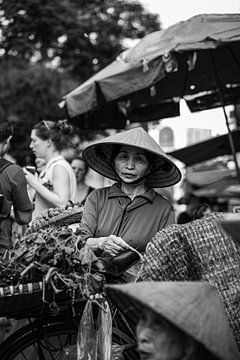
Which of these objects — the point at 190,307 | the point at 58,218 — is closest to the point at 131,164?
the point at 58,218

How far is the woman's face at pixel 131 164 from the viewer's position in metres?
4.72

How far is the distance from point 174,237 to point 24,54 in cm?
1493

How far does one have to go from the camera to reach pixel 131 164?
15.5ft

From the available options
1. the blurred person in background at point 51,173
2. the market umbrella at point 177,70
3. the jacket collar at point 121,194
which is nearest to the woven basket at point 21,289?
the jacket collar at point 121,194

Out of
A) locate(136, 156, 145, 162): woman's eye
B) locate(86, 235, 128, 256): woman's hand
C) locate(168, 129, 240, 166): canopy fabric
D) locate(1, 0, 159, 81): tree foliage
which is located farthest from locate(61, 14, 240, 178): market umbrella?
locate(1, 0, 159, 81): tree foliage

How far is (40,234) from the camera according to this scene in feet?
12.8

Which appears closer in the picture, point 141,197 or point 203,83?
point 141,197

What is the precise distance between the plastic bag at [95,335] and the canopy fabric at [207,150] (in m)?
6.91

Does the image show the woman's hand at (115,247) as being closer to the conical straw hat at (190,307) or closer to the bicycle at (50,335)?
the bicycle at (50,335)

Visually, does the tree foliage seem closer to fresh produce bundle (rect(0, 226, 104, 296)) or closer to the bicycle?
the bicycle

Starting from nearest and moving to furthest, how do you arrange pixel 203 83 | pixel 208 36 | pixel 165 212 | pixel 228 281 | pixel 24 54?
pixel 228 281, pixel 165 212, pixel 208 36, pixel 203 83, pixel 24 54

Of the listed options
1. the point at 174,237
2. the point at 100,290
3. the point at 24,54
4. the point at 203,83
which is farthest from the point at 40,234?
the point at 24,54

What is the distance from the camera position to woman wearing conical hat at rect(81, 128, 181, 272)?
15.0ft

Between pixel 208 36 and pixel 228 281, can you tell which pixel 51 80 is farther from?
pixel 228 281
